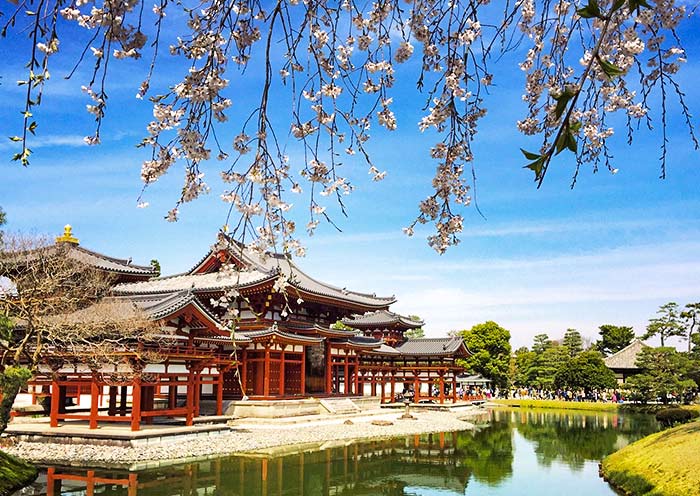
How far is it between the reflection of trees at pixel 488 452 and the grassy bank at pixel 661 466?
8.35 ft

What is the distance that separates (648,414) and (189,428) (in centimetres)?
2677

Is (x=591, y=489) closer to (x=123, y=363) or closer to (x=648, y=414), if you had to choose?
(x=123, y=363)

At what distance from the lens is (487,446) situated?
20.8 meters

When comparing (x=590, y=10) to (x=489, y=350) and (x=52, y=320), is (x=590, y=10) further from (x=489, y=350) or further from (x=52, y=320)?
(x=489, y=350)

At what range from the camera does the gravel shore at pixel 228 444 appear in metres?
14.1

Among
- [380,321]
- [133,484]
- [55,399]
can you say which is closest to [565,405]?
[380,321]

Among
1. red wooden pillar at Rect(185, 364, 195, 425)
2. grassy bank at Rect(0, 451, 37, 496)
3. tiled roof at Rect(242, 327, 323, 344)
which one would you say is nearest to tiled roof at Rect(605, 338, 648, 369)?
tiled roof at Rect(242, 327, 323, 344)

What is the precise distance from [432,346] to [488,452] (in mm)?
16022

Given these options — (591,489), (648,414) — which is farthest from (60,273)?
(648,414)

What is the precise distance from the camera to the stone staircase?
2462 cm

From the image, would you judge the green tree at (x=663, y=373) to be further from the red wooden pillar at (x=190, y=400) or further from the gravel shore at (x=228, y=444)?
the red wooden pillar at (x=190, y=400)

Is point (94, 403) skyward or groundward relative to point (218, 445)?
skyward

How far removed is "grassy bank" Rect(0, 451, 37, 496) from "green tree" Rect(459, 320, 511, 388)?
3606 centimetres

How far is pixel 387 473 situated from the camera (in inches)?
589
